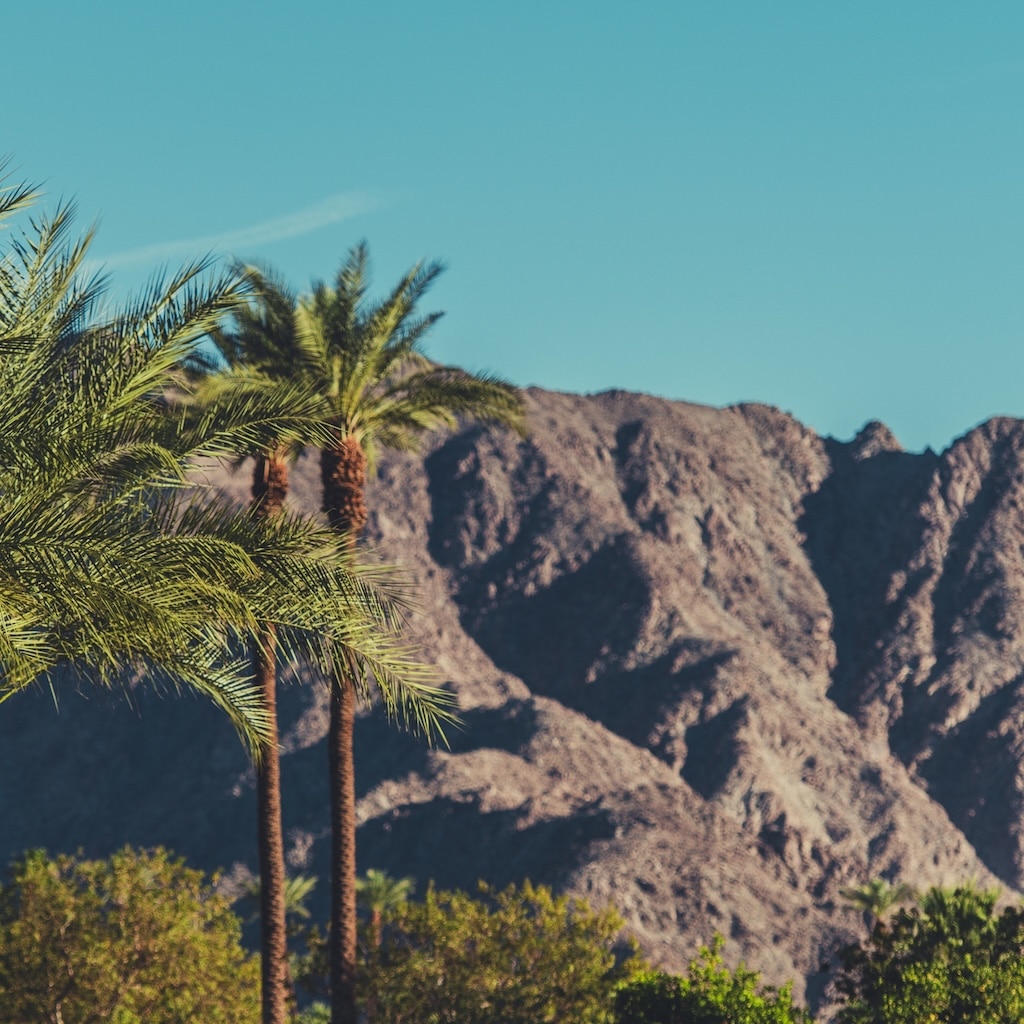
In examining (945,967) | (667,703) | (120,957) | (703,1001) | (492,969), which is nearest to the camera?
(703,1001)

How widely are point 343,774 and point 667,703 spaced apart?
100 metres

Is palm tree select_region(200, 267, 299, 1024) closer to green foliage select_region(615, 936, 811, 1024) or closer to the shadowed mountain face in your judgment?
green foliage select_region(615, 936, 811, 1024)

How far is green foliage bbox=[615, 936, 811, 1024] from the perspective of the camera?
1262 inches

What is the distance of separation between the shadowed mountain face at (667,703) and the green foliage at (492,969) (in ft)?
187

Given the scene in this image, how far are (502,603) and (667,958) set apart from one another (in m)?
47.8

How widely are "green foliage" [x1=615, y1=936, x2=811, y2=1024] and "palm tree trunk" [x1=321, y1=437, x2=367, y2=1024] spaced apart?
658 cm

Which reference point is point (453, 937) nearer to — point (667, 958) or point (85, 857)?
point (667, 958)

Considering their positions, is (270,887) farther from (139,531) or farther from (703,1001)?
(139,531)

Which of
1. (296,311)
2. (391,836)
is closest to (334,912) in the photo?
(296,311)

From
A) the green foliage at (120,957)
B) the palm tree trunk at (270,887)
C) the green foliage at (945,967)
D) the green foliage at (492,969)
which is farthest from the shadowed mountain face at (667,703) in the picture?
the palm tree trunk at (270,887)

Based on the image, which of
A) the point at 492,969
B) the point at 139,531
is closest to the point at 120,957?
the point at 492,969

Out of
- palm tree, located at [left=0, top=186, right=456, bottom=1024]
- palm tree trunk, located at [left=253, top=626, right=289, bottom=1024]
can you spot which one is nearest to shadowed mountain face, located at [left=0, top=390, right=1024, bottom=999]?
palm tree trunk, located at [left=253, top=626, right=289, bottom=1024]

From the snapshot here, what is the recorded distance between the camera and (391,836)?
113 m

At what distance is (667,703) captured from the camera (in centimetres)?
12781
